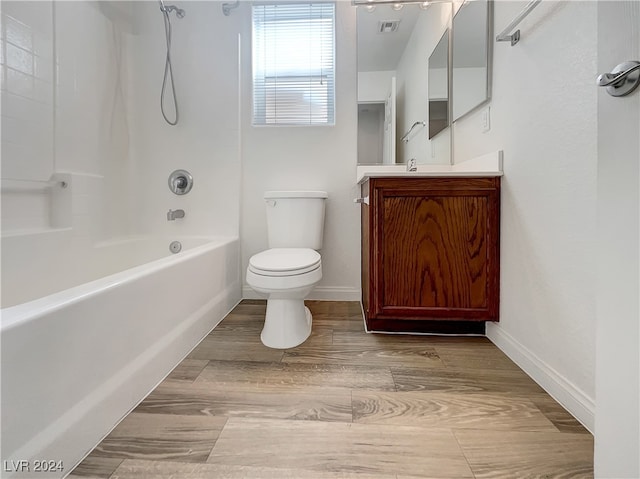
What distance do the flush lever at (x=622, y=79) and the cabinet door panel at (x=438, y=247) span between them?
41.0 inches

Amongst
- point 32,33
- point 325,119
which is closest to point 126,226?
point 32,33

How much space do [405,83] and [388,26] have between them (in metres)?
0.38

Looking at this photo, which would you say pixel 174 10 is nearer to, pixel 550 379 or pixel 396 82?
pixel 396 82

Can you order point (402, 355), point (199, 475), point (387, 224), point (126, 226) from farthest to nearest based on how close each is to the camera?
point (126, 226)
point (387, 224)
point (402, 355)
point (199, 475)

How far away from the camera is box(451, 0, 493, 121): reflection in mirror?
1653 mm

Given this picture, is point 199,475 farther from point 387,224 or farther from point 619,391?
point 387,224

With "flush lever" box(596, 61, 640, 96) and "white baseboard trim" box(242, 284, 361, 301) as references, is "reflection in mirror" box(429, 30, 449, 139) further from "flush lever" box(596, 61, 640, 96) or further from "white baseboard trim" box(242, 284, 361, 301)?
"flush lever" box(596, 61, 640, 96)

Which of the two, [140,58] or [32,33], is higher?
[140,58]

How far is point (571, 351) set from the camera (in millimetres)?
1075

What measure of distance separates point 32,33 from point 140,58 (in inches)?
30.3

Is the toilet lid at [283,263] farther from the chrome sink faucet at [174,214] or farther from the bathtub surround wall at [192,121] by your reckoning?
the chrome sink faucet at [174,214]

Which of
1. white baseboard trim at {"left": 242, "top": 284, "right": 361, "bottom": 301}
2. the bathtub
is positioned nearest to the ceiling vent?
white baseboard trim at {"left": 242, "top": 284, "right": 361, "bottom": 301}

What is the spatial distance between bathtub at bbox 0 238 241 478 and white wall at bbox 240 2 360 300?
958 mm

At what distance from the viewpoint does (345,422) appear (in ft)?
3.29
